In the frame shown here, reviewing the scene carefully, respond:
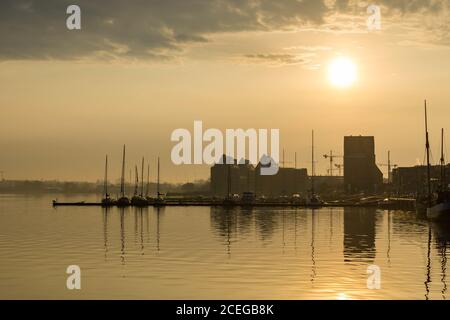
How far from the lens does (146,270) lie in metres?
49.5

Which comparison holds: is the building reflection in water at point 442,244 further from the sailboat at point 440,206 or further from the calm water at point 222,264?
the sailboat at point 440,206

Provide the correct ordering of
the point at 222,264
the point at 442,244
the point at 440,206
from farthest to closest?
the point at 440,206 → the point at 442,244 → the point at 222,264

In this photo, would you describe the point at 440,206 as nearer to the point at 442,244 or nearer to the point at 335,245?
the point at 442,244

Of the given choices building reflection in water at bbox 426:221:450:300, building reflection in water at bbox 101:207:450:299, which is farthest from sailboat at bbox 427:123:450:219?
building reflection in water at bbox 101:207:450:299

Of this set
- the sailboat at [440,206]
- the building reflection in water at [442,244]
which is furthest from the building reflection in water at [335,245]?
the sailboat at [440,206]

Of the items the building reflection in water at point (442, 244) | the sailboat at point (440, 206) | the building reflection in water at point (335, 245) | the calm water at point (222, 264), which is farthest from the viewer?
the sailboat at point (440, 206)

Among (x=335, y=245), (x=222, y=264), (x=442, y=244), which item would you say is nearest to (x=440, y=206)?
(x=442, y=244)

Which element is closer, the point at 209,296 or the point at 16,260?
the point at 209,296

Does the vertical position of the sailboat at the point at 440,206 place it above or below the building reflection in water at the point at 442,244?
above
